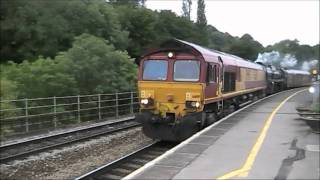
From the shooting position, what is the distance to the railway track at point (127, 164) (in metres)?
12.0

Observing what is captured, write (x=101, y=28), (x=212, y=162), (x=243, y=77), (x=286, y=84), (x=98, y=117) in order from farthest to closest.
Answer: (x=286, y=84) → (x=101, y=28) → (x=243, y=77) → (x=98, y=117) → (x=212, y=162)

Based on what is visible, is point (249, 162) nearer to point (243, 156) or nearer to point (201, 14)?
point (243, 156)

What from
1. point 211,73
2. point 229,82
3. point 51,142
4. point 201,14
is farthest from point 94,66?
point 201,14

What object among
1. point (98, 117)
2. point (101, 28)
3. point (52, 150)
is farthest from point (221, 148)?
point (101, 28)

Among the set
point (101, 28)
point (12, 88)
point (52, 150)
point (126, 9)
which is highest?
point (126, 9)

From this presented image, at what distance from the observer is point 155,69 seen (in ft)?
57.8

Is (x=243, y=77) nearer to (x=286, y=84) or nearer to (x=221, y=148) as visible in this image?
(x=221, y=148)

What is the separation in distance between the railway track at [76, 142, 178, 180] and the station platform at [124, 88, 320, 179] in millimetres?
1515

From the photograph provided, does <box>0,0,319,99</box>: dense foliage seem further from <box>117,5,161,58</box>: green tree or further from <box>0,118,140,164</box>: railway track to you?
<box>0,118,140,164</box>: railway track

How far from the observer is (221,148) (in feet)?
40.3

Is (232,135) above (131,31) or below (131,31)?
below

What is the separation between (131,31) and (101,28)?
1491cm

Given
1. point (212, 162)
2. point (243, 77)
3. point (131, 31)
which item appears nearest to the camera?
point (212, 162)

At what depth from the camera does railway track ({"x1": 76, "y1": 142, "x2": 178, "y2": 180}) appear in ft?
39.5
